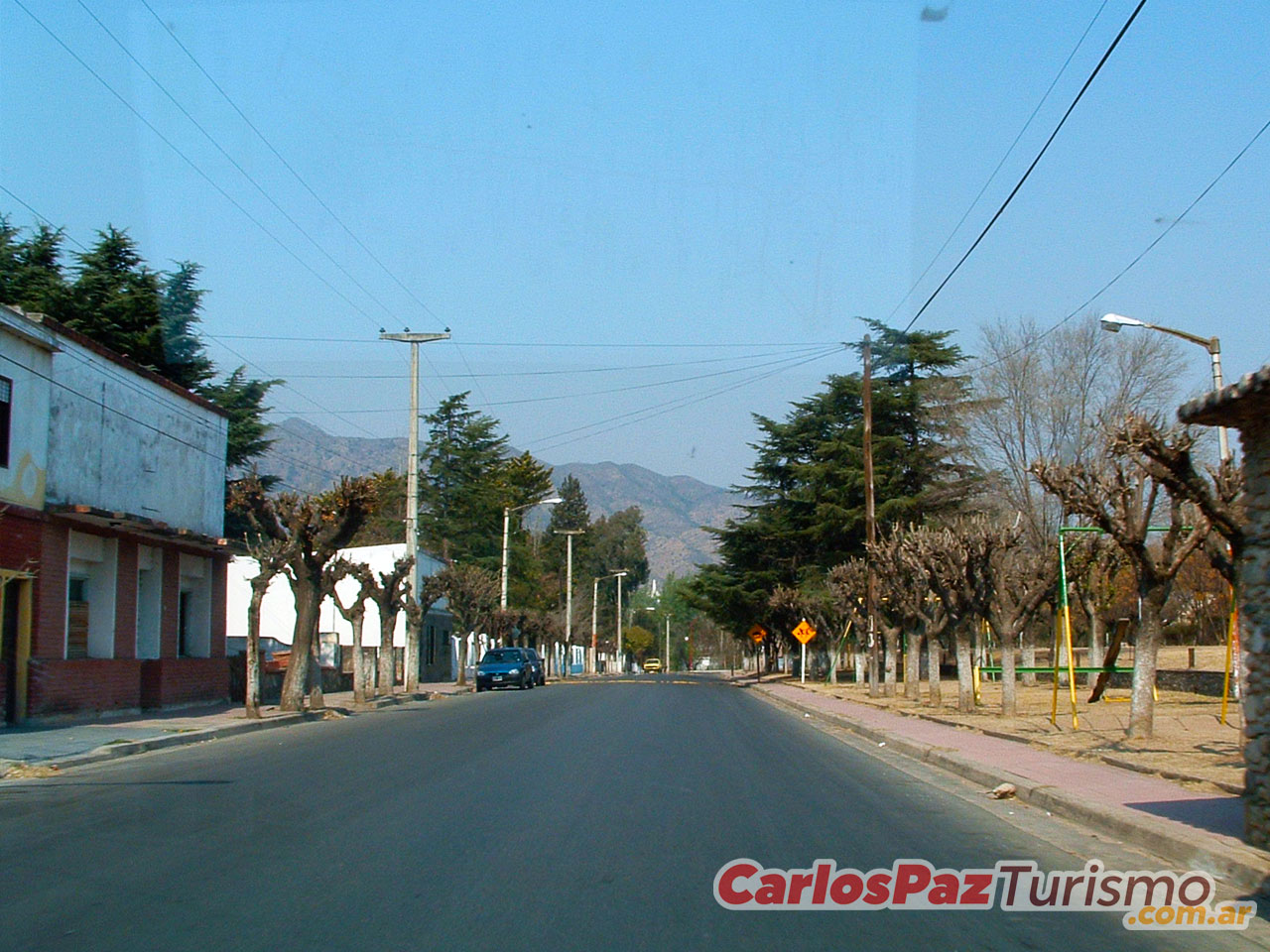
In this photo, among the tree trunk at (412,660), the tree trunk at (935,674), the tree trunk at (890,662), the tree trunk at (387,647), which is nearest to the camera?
the tree trunk at (935,674)

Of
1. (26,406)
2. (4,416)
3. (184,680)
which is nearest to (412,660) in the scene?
A: (184,680)

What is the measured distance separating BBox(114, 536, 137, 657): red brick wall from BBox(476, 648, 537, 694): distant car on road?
2155 centimetres

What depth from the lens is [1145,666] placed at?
17891mm

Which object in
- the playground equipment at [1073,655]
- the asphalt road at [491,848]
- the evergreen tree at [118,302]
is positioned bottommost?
the asphalt road at [491,848]

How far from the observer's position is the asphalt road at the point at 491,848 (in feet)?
23.6

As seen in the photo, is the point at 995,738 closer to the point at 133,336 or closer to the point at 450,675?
the point at 133,336

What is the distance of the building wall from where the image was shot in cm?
2441

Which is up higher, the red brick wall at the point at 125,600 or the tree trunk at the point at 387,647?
the red brick wall at the point at 125,600

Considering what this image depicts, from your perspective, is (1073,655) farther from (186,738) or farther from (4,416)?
(4,416)

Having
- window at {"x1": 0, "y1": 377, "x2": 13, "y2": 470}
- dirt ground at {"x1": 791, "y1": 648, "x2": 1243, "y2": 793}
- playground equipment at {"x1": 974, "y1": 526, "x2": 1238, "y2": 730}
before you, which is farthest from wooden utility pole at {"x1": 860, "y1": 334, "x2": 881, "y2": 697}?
window at {"x1": 0, "y1": 377, "x2": 13, "y2": 470}

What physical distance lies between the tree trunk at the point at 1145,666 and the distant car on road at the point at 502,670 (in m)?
32.9

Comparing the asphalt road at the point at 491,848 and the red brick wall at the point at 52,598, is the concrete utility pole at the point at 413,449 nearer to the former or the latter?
the red brick wall at the point at 52,598

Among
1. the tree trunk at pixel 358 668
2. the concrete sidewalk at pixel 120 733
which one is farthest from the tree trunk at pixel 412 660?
the concrete sidewalk at pixel 120 733

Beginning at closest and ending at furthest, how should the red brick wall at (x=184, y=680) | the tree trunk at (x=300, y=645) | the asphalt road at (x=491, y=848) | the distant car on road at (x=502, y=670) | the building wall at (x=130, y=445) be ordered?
the asphalt road at (x=491, y=848) < the building wall at (x=130, y=445) < the red brick wall at (x=184, y=680) < the tree trunk at (x=300, y=645) < the distant car on road at (x=502, y=670)
